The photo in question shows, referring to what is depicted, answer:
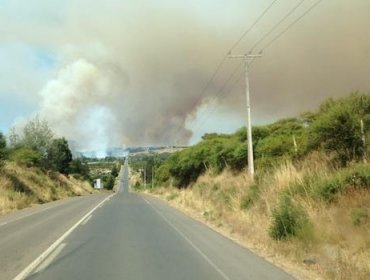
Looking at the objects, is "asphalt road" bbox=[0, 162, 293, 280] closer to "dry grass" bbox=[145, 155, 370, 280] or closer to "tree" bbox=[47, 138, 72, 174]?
"dry grass" bbox=[145, 155, 370, 280]

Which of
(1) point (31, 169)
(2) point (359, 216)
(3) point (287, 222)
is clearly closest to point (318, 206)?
(3) point (287, 222)

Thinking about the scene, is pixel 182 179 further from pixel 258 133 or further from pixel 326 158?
pixel 326 158

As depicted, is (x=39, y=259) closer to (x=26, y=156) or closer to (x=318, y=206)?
(x=318, y=206)

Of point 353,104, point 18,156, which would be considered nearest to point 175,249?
point 353,104

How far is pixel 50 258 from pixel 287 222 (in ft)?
21.7

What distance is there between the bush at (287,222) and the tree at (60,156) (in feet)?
282

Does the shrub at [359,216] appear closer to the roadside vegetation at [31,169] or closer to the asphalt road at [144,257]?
the asphalt road at [144,257]

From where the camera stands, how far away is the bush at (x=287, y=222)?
1552cm

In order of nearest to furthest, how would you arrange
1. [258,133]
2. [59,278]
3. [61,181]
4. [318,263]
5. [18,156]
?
[59,278], [318,263], [258,133], [18,156], [61,181]

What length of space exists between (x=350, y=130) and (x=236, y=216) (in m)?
6.24

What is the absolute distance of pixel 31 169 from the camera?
73438mm

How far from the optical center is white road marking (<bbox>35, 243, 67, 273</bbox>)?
11.7 m

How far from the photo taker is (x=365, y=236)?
12.9m

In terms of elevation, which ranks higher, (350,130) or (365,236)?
(350,130)
